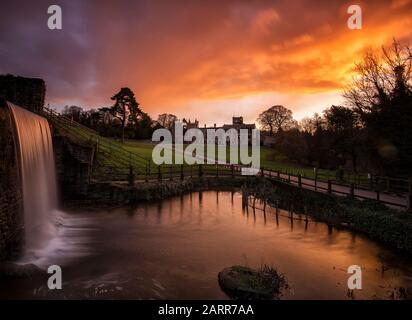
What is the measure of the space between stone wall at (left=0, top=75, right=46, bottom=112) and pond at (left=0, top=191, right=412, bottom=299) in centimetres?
760

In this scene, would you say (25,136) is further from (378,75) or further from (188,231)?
(378,75)

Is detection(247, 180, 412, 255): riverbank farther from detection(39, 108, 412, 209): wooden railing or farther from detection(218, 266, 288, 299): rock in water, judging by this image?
detection(218, 266, 288, 299): rock in water

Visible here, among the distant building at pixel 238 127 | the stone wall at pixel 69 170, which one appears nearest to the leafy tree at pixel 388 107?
the stone wall at pixel 69 170

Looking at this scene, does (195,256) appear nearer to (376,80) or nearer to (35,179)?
(35,179)

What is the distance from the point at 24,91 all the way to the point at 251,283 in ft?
60.0

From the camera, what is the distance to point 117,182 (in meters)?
23.5

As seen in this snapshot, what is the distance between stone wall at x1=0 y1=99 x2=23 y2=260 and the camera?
10.7 metres

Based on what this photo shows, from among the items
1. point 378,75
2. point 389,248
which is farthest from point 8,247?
point 378,75

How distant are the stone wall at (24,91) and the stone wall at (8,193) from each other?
7.79m

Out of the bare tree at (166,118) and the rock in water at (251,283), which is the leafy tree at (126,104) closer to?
the rock in water at (251,283)

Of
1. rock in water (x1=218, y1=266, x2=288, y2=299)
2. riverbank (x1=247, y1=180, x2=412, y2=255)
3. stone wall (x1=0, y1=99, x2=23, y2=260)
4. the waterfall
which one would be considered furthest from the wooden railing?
stone wall (x1=0, y1=99, x2=23, y2=260)

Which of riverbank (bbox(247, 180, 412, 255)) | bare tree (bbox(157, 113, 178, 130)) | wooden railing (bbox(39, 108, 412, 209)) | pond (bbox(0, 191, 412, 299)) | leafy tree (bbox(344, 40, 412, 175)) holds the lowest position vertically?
pond (bbox(0, 191, 412, 299))

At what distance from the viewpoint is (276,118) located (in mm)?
85562

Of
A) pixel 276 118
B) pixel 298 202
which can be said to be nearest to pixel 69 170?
pixel 298 202
